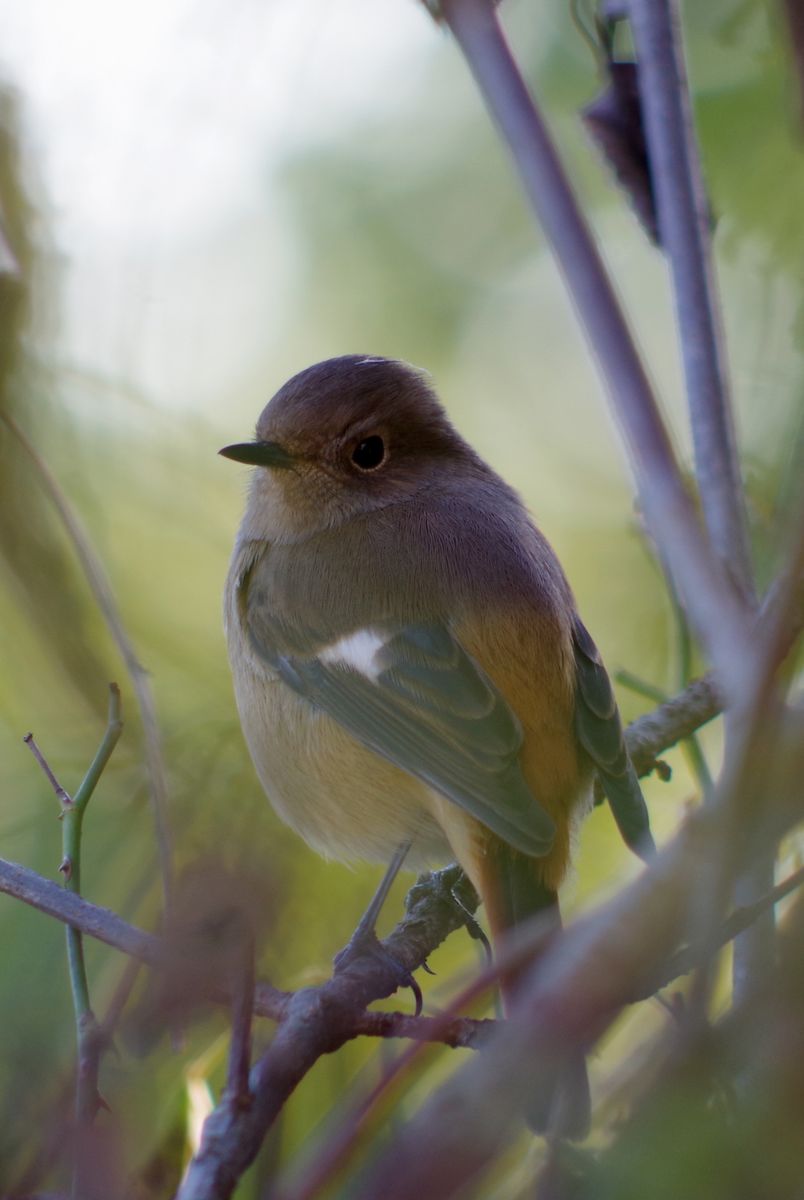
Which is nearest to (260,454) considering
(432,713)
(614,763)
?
(432,713)

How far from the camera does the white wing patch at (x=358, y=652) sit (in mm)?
2898

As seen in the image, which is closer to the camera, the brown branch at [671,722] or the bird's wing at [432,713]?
the bird's wing at [432,713]

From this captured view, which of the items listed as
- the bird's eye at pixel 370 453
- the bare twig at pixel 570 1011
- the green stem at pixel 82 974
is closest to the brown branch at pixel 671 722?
the bird's eye at pixel 370 453

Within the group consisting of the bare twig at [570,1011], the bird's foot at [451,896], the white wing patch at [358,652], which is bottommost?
the bird's foot at [451,896]

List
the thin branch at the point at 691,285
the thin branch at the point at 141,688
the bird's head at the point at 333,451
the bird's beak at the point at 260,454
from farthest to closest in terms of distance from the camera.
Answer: the bird's head at the point at 333,451
the bird's beak at the point at 260,454
the thin branch at the point at 141,688
the thin branch at the point at 691,285

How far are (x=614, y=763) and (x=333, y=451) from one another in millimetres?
1250

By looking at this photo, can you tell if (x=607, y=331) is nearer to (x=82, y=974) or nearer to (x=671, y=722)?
(x=82, y=974)

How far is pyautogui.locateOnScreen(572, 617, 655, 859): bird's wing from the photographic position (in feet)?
8.84

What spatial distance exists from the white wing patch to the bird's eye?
0.67 metres

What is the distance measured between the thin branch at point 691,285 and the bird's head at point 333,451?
174 cm

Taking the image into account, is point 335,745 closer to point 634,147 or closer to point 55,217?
point 634,147

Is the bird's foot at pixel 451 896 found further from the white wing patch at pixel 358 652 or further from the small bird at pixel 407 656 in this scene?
the white wing patch at pixel 358 652

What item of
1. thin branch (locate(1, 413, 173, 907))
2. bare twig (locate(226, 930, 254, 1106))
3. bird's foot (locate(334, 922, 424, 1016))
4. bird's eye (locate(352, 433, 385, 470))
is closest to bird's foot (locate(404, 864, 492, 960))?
bird's foot (locate(334, 922, 424, 1016))

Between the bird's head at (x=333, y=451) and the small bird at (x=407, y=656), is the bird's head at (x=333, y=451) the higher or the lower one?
the higher one
